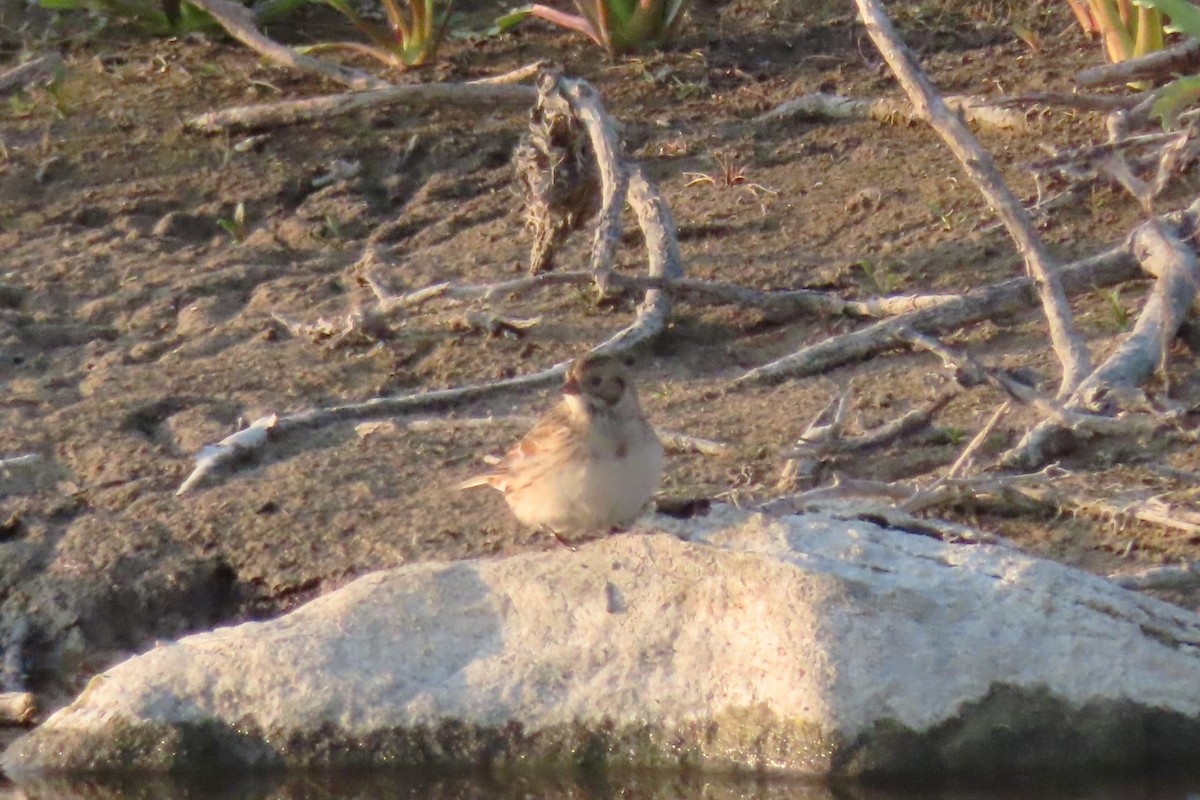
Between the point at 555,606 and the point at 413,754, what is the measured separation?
54cm

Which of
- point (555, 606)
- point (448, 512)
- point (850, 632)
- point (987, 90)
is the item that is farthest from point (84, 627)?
point (987, 90)

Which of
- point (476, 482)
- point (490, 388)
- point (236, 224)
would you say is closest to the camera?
point (476, 482)

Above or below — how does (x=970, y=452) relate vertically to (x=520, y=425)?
above

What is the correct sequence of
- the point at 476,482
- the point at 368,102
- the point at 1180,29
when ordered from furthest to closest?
the point at 368,102 → the point at 1180,29 → the point at 476,482

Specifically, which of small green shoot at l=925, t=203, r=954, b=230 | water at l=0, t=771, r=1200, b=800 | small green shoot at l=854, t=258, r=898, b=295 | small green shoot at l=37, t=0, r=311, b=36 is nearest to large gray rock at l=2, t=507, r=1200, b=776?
water at l=0, t=771, r=1200, b=800

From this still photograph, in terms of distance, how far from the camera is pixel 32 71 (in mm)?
9930

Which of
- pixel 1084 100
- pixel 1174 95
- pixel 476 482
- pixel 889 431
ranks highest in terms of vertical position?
pixel 1174 95

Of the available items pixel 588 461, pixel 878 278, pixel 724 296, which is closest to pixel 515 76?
pixel 878 278

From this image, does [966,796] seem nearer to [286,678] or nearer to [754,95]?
[286,678]

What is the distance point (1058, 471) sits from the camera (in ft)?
19.8

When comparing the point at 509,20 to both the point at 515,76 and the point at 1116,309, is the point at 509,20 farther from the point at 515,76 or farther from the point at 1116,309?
the point at 1116,309

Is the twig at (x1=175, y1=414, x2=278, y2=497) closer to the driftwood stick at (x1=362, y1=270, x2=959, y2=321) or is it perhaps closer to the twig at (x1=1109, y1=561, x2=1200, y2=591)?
the driftwood stick at (x1=362, y1=270, x2=959, y2=321)

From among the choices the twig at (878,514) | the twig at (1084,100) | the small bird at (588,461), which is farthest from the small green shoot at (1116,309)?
the small bird at (588,461)

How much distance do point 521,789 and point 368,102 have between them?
5088mm
